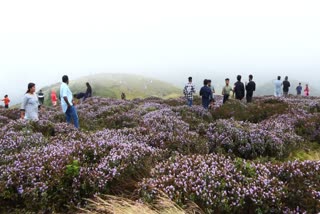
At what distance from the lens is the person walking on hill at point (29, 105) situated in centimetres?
1264

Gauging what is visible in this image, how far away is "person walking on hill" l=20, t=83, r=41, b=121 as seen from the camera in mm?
12640

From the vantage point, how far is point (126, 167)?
6598 millimetres

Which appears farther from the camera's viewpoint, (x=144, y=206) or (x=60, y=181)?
(x=60, y=181)

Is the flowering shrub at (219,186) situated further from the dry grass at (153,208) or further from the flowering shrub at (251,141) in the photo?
the flowering shrub at (251,141)

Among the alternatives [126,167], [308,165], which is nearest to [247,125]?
[308,165]

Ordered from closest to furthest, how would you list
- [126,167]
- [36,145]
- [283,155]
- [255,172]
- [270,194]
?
[270,194], [255,172], [126,167], [36,145], [283,155]

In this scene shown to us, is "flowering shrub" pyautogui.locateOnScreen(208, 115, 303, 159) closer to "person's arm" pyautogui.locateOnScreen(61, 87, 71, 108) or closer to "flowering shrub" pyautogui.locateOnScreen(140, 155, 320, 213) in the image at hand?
"flowering shrub" pyautogui.locateOnScreen(140, 155, 320, 213)

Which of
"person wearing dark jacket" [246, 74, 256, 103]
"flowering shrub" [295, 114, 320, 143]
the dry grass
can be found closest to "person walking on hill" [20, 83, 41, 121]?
the dry grass

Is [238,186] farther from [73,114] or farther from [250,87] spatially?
[250,87]

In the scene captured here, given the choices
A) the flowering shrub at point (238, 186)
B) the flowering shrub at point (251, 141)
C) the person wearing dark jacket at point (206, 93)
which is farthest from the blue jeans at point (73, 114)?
the flowering shrub at point (238, 186)

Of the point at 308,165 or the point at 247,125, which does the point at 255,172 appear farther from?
the point at 247,125

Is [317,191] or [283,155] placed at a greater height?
[317,191]

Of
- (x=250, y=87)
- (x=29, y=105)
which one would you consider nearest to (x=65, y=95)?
(x=29, y=105)

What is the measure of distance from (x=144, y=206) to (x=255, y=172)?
2.42m
